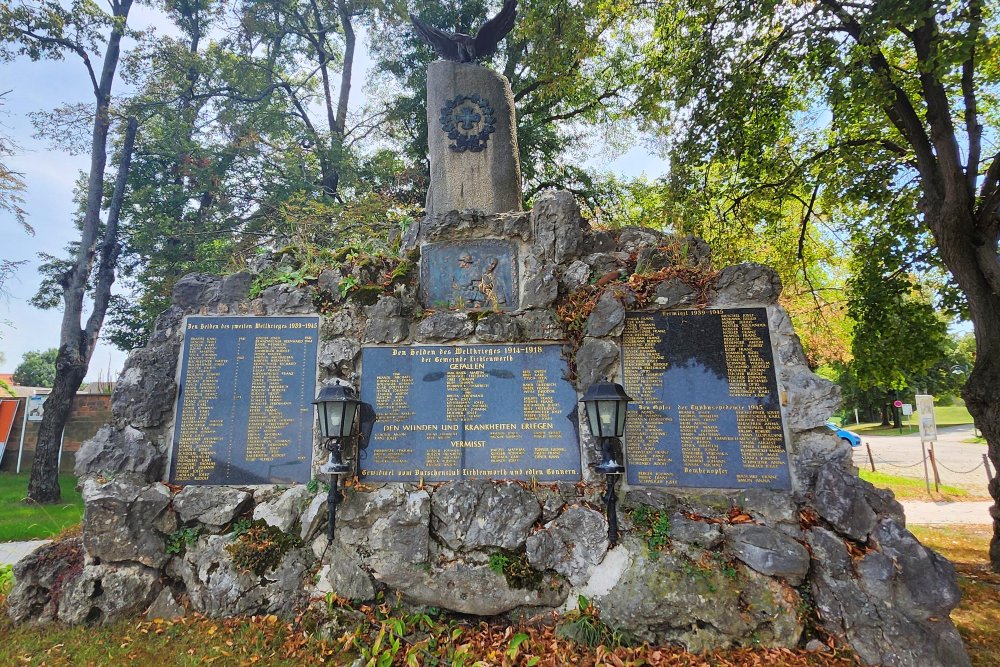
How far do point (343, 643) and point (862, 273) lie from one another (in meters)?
10.4

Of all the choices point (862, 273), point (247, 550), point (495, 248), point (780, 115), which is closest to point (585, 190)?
point (780, 115)

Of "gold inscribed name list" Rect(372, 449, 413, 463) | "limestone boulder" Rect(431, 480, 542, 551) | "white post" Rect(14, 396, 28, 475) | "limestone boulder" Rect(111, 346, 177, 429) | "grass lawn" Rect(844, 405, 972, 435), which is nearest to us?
"limestone boulder" Rect(431, 480, 542, 551)

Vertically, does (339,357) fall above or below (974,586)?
above

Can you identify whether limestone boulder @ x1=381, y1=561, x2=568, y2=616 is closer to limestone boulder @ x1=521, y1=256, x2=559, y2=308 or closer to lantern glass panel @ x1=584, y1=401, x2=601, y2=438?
lantern glass panel @ x1=584, y1=401, x2=601, y2=438

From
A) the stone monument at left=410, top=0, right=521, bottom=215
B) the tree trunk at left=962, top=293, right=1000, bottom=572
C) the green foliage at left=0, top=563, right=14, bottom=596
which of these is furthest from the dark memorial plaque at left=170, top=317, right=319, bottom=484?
the tree trunk at left=962, top=293, right=1000, bottom=572

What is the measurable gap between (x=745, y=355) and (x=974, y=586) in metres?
4.69

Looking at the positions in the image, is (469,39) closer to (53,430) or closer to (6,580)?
(6,580)

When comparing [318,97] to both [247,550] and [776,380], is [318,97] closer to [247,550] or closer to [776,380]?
[247,550]

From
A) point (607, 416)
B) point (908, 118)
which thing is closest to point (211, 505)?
point (607, 416)

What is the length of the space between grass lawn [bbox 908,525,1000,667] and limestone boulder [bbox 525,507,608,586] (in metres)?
3.55

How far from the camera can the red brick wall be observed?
14.3 m

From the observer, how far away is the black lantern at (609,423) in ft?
15.1

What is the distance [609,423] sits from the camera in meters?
4.64

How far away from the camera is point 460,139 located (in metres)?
7.27
